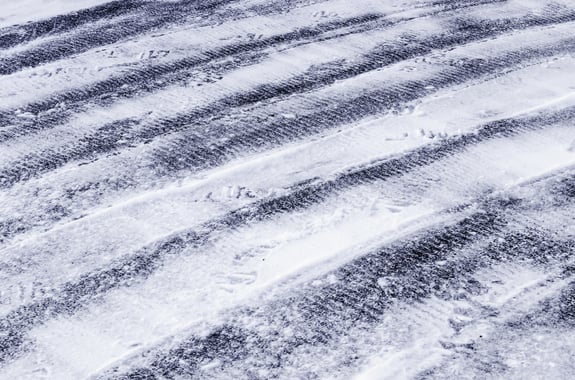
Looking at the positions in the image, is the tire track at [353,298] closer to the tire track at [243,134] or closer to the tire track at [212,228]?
the tire track at [212,228]

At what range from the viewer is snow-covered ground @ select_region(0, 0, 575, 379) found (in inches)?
95.5

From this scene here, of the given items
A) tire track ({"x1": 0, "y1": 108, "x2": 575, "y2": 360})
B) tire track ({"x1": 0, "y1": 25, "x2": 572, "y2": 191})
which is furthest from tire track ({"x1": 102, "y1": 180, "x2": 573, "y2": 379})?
tire track ({"x1": 0, "y1": 25, "x2": 572, "y2": 191})

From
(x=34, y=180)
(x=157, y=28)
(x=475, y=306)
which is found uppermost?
(x=157, y=28)

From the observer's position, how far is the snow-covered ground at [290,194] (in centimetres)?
243

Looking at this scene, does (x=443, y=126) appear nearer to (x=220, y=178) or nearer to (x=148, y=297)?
(x=220, y=178)

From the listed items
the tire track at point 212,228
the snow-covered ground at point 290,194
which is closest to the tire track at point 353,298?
the snow-covered ground at point 290,194

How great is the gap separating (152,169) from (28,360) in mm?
1147

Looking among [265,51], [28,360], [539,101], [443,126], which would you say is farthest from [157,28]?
[28,360]

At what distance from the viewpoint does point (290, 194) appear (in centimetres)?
312

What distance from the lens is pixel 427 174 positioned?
3.20 m

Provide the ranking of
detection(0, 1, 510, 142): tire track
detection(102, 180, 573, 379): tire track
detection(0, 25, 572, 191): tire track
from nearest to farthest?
1. detection(102, 180, 573, 379): tire track
2. detection(0, 25, 572, 191): tire track
3. detection(0, 1, 510, 142): tire track

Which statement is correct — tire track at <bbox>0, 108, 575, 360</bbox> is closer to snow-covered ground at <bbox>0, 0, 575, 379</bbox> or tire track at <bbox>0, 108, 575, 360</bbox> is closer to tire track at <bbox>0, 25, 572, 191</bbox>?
snow-covered ground at <bbox>0, 0, 575, 379</bbox>

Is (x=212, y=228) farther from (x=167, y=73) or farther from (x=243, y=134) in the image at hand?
(x=167, y=73)

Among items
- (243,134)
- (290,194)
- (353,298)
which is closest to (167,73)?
(243,134)
